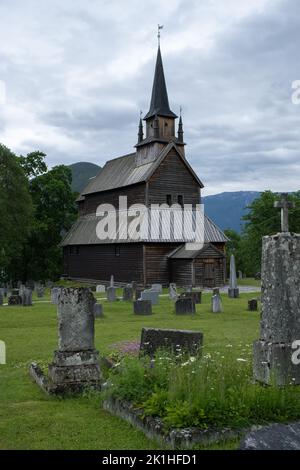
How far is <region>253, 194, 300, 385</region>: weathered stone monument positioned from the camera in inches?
276

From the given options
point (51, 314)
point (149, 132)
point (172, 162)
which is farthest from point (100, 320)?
point (149, 132)

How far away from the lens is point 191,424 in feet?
18.4

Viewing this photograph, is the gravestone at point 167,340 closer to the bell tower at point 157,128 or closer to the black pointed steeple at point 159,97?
the bell tower at point 157,128

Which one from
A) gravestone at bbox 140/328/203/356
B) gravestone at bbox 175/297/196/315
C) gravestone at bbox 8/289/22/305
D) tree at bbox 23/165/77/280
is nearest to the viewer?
gravestone at bbox 140/328/203/356

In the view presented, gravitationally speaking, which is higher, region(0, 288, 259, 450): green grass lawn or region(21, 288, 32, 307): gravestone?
region(21, 288, 32, 307): gravestone

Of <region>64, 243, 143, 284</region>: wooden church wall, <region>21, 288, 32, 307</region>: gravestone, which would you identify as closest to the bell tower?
<region>64, 243, 143, 284</region>: wooden church wall

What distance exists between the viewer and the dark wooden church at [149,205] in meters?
35.6

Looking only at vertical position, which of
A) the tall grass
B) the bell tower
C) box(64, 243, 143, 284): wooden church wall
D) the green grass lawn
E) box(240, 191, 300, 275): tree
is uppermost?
the bell tower

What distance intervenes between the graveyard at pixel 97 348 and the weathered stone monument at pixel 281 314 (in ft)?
2.88

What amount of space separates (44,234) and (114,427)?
43.0 m

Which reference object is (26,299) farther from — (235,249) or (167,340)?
(235,249)

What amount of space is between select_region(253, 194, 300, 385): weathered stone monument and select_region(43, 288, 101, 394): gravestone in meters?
2.91

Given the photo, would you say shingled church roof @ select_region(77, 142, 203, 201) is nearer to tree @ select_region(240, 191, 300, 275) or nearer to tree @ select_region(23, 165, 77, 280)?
tree @ select_region(23, 165, 77, 280)

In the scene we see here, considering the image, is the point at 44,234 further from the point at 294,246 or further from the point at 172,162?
the point at 294,246
